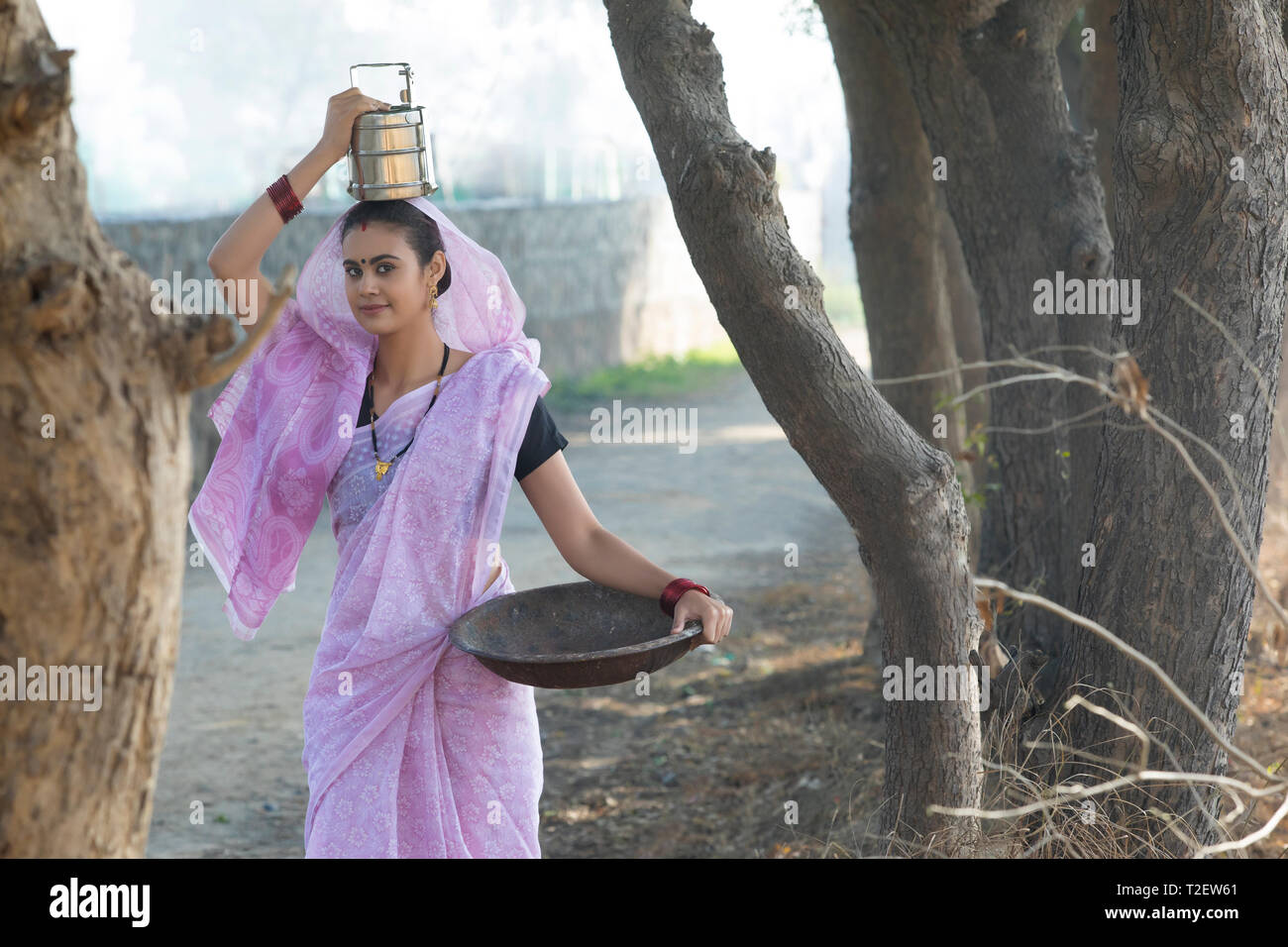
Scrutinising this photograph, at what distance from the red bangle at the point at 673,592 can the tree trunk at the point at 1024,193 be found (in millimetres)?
1760

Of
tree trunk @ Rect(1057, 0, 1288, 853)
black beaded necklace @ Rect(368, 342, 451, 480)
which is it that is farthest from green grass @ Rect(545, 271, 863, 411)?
black beaded necklace @ Rect(368, 342, 451, 480)

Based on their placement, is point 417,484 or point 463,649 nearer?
point 463,649

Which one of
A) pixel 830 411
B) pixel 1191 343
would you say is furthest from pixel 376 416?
pixel 1191 343

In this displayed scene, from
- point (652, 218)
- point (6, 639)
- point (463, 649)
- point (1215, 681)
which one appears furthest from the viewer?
point (652, 218)

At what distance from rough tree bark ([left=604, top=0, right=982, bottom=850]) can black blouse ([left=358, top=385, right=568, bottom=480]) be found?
50 centimetres

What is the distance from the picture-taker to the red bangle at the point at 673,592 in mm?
2588

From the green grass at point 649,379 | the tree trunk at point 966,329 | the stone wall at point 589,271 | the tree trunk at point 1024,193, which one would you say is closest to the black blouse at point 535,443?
the tree trunk at point 1024,193

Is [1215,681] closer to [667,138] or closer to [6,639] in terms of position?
[667,138]

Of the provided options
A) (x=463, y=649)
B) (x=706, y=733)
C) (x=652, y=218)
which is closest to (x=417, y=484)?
(x=463, y=649)

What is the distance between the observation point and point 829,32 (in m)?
5.14

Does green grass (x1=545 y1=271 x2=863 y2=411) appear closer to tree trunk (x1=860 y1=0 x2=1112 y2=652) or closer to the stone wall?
the stone wall

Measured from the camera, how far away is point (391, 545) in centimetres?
270

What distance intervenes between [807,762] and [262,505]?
2839mm

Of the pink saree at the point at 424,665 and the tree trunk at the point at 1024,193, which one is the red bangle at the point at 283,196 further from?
the tree trunk at the point at 1024,193
